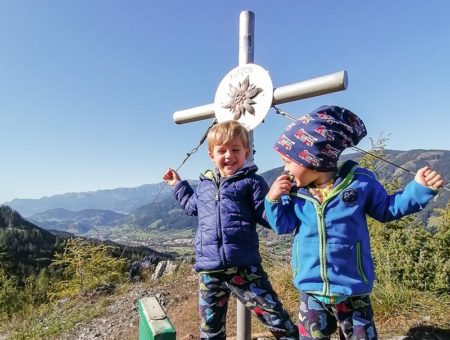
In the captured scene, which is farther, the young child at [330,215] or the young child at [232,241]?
the young child at [232,241]

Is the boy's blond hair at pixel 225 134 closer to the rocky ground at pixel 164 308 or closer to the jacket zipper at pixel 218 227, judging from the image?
the jacket zipper at pixel 218 227

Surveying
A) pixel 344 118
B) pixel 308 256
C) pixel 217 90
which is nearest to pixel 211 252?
pixel 308 256

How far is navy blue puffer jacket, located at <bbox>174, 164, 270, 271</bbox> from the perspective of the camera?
2.67 meters

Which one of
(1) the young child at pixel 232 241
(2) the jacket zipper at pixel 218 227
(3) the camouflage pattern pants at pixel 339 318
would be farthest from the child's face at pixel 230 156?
(3) the camouflage pattern pants at pixel 339 318

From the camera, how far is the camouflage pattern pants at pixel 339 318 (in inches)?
86.2

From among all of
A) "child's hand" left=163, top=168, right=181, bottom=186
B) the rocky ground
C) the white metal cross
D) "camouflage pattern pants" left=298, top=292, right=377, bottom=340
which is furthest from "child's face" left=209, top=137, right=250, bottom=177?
the rocky ground

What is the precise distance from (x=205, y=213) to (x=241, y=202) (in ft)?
1.06

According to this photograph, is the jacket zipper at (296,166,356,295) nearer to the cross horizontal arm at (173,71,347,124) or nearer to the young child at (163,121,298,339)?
the young child at (163,121,298,339)

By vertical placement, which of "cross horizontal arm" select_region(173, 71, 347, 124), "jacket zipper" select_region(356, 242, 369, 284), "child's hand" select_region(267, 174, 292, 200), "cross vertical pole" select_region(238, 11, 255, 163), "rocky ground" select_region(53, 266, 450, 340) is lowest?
"rocky ground" select_region(53, 266, 450, 340)

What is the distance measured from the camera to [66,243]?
61.8ft

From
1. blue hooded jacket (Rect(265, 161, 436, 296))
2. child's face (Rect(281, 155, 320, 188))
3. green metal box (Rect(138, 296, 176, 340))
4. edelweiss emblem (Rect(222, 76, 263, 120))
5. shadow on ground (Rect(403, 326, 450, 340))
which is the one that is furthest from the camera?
shadow on ground (Rect(403, 326, 450, 340))

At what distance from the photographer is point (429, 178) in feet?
6.56

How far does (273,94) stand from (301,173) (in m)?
1.07

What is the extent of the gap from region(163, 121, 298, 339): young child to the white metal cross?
474 millimetres
